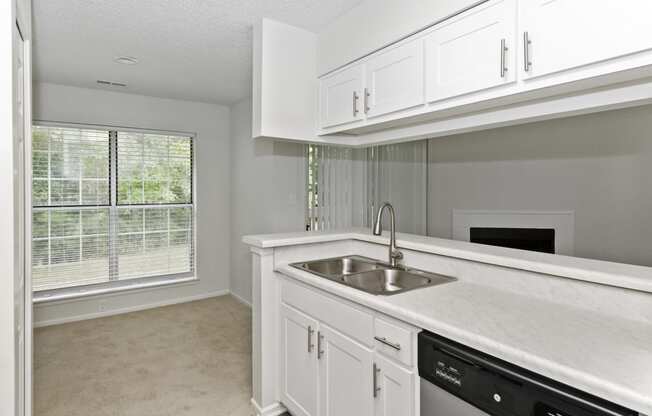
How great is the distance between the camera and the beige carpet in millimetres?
2482

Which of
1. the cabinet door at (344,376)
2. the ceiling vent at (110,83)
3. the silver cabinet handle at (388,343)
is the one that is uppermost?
the ceiling vent at (110,83)

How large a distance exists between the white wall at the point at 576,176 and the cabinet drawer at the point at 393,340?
273cm

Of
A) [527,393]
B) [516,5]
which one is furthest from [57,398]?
[516,5]

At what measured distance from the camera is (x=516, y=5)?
61.5 inches

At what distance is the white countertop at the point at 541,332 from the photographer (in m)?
0.96

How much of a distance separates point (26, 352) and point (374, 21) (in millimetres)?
2519

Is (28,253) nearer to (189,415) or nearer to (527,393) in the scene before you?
(189,415)

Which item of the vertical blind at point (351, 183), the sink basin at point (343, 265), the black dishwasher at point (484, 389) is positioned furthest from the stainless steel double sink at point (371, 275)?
the vertical blind at point (351, 183)

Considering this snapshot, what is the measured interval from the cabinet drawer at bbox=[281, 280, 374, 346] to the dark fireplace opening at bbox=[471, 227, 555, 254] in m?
2.50

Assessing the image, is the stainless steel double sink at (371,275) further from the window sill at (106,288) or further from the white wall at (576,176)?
the window sill at (106,288)

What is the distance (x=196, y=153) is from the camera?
4707mm

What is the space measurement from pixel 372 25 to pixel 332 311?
5.32 feet

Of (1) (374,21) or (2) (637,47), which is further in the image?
(1) (374,21)

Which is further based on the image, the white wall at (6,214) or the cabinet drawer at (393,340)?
the cabinet drawer at (393,340)
